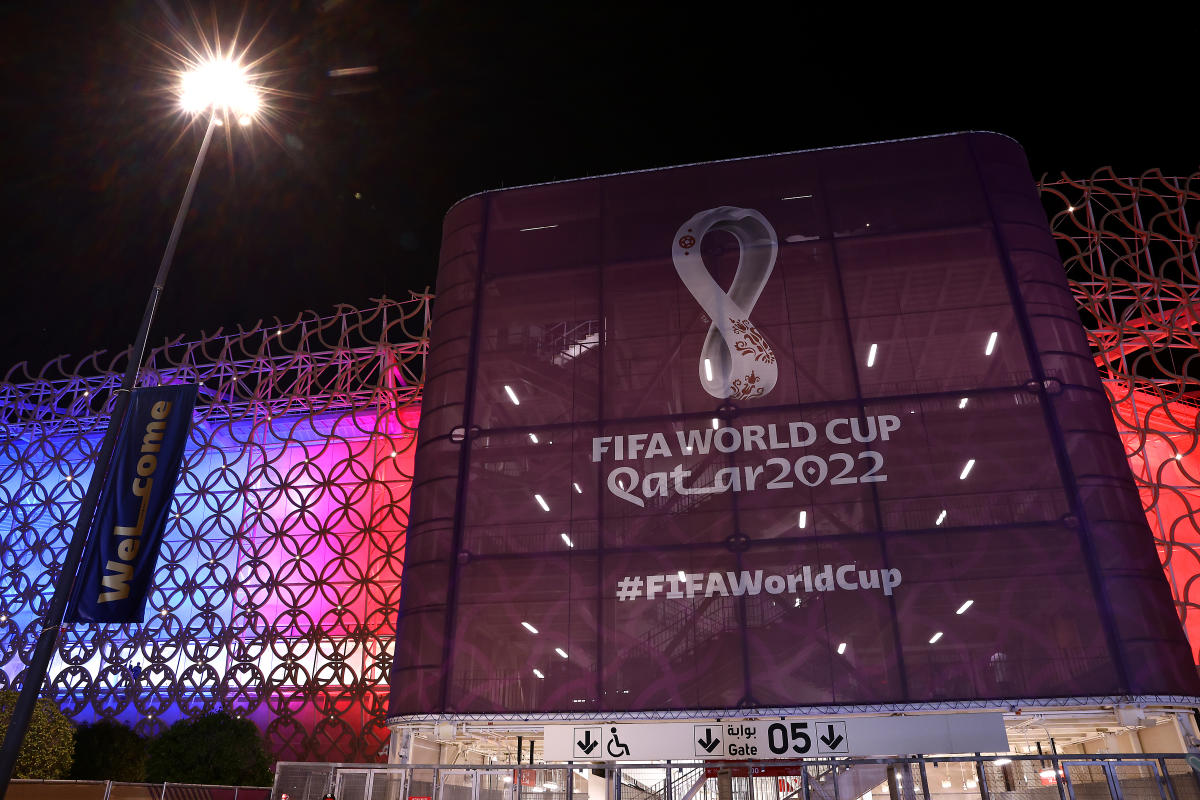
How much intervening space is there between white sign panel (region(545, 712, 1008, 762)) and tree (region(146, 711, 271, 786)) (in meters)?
8.22

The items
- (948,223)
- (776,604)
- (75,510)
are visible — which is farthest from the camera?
(75,510)

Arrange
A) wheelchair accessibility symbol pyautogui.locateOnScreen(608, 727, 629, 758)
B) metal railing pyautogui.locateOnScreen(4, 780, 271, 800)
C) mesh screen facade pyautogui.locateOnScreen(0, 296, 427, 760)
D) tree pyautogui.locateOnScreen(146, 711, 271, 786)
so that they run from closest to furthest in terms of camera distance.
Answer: wheelchair accessibility symbol pyautogui.locateOnScreen(608, 727, 629, 758) < metal railing pyautogui.locateOnScreen(4, 780, 271, 800) < tree pyautogui.locateOnScreen(146, 711, 271, 786) < mesh screen facade pyautogui.locateOnScreen(0, 296, 427, 760)

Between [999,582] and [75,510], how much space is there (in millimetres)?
23907

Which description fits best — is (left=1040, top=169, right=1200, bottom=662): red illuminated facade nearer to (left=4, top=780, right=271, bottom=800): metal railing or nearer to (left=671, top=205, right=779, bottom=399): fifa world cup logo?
(left=671, top=205, right=779, bottom=399): fifa world cup logo

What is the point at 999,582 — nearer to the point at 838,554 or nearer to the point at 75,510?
the point at 838,554

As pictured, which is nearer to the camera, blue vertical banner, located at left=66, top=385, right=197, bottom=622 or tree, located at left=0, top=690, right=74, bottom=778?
blue vertical banner, located at left=66, top=385, right=197, bottom=622

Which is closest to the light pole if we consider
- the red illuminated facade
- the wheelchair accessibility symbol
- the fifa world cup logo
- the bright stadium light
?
the bright stadium light

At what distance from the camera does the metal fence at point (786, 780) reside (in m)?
8.98

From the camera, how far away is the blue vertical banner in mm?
11312

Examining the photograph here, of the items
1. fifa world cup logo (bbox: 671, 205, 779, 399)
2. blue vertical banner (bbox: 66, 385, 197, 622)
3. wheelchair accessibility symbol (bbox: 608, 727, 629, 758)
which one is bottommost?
wheelchair accessibility symbol (bbox: 608, 727, 629, 758)

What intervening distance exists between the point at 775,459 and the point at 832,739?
4.27 meters

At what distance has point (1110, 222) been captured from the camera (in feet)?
63.8

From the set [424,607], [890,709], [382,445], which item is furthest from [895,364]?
[382,445]

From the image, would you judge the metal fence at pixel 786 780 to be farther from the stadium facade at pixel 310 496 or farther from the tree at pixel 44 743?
the tree at pixel 44 743
